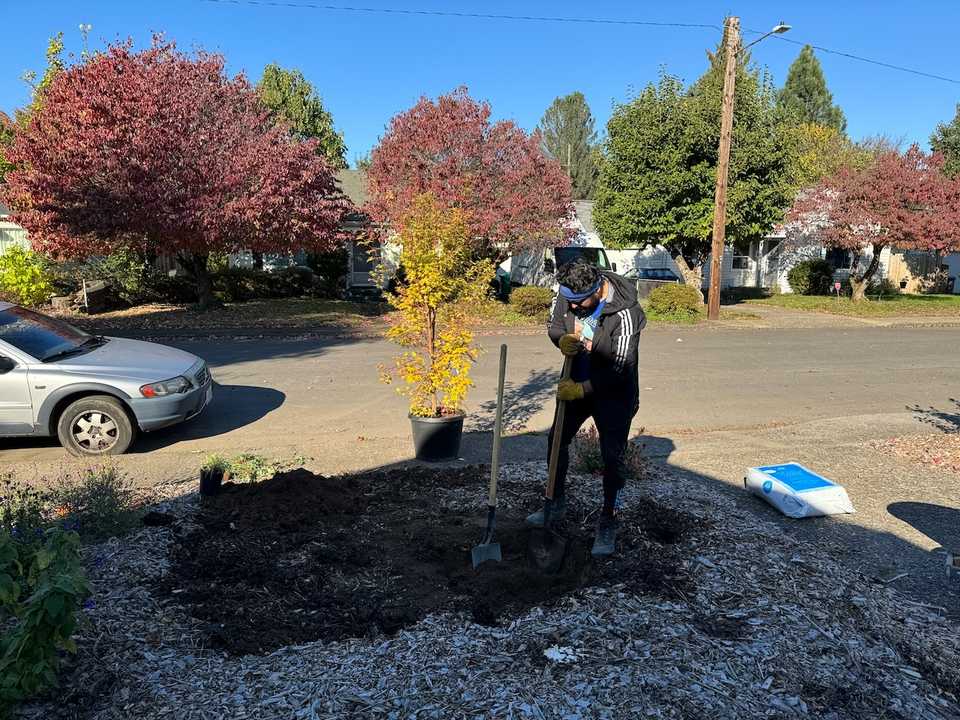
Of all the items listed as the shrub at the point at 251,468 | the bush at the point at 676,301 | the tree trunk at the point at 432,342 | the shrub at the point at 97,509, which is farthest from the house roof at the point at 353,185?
the shrub at the point at 97,509

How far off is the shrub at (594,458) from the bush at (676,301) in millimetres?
14798

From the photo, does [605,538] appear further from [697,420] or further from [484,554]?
[697,420]

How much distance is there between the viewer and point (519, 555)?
4.22 m

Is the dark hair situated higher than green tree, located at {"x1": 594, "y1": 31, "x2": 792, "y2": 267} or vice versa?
green tree, located at {"x1": 594, "y1": 31, "x2": 792, "y2": 267}

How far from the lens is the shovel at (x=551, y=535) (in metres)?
4.02

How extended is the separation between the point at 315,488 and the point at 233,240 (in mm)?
13436

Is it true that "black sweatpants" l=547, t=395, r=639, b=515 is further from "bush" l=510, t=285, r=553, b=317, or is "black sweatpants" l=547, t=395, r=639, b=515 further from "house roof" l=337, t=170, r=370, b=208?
"house roof" l=337, t=170, r=370, b=208

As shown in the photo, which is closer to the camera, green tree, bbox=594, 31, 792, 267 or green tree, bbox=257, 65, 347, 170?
green tree, bbox=594, 31, 792, 267

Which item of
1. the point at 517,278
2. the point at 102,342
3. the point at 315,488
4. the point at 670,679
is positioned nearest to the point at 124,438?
the point at 102,342

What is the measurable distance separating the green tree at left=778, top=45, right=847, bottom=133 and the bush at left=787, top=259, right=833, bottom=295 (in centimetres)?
3228

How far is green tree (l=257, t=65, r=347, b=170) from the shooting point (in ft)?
121

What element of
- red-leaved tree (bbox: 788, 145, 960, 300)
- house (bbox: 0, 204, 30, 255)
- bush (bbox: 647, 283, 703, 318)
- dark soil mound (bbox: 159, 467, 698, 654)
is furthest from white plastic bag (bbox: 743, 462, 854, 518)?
house (bbox: 0, 204, 30, 255)

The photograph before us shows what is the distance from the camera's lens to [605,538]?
4.22 m

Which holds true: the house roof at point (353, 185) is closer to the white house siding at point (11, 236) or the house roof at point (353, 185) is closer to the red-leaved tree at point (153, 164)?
the white house siding at point (11, 236)
